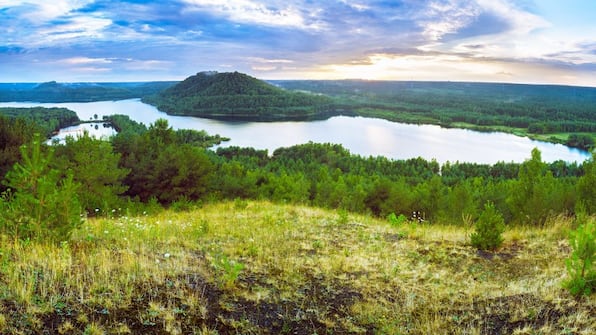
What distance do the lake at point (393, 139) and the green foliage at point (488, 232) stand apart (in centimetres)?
8172

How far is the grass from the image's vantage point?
180 inches

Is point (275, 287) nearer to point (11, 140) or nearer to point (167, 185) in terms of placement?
point (167, 185)

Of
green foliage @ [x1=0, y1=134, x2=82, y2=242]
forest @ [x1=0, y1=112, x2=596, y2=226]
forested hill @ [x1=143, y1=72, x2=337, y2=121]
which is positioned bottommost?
forest @ [x1=0, y1=112, x2=596, y2=226]

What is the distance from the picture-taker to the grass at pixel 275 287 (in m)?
4.58

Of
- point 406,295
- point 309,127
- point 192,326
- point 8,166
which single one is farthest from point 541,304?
point 309,127

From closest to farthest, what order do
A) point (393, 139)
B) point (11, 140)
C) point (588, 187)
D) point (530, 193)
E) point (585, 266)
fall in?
point (585, 266)
point (588, 187)
point (530, 193)
point (11, 140)
point (393, 139)

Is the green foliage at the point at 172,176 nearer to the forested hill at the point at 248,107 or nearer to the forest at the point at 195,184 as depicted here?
the forest at the point at 195,184

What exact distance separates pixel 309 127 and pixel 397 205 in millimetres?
101243

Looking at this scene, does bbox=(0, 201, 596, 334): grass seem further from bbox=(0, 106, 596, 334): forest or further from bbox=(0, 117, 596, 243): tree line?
bbox=(0, 117, 596, 243): tree line

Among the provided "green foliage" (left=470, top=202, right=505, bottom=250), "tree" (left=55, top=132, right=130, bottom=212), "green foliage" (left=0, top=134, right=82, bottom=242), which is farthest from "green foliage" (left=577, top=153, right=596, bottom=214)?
"tree" (left=55, top=132, right=130, bottom=212)

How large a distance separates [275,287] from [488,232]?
5064 millimetres

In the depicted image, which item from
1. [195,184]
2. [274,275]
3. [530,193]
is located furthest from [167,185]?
[530,193]

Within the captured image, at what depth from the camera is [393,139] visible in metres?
111

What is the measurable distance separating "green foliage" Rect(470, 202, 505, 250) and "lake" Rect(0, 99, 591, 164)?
81719 mm
